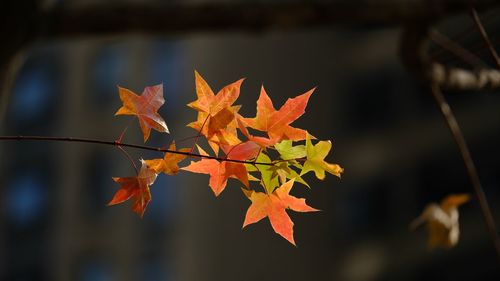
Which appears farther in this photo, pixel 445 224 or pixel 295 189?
pixel 295 189

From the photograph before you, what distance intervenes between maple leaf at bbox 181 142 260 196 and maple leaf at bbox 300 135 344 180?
85 mm

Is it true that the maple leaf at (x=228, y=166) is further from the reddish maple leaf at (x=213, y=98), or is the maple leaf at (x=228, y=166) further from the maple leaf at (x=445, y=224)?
the maple leaf at (x=445, y=224)

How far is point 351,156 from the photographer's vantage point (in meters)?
20.7

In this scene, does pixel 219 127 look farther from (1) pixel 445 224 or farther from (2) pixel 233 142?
(1) pixel 445 224

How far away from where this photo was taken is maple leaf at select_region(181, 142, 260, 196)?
64.6 inches

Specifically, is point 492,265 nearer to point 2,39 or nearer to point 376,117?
point 376,117

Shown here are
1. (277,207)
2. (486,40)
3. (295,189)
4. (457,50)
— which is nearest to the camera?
(277,207)

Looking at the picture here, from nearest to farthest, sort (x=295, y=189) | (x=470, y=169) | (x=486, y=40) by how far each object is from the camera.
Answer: (x=486, y=40)
(x=470, y=169)
(x=295, y=189)

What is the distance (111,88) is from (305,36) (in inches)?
200

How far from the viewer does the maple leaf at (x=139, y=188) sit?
1.59 metres

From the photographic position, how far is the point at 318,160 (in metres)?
1.64

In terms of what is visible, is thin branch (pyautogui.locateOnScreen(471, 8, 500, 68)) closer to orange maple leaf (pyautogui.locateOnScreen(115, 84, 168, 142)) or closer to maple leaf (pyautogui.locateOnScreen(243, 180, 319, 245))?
maple leaf (pyautogui.locateOnScreen(243, 180, 319, 245))

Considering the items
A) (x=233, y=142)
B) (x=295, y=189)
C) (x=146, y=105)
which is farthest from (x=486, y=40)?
(x=295, y=189)

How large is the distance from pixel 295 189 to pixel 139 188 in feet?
57.5
